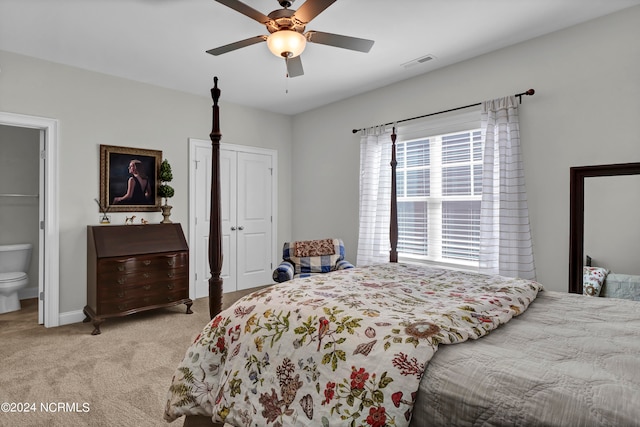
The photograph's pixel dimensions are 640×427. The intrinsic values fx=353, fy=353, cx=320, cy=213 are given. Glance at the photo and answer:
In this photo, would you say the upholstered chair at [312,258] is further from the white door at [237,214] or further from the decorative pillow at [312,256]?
the white door at [237,214]

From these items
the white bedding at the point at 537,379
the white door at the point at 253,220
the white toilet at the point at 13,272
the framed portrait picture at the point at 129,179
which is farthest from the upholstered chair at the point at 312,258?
the white toilet at the point at 13,272

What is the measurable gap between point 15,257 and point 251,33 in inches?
160

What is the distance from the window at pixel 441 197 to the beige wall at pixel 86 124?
8.14ft

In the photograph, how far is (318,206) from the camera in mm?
5164

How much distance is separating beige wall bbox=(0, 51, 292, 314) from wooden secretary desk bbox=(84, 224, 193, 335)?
0.69ft

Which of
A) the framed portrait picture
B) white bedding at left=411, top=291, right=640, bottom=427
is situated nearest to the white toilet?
→ the framed portrait picture

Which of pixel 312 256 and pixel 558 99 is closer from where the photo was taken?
pixel 558 99

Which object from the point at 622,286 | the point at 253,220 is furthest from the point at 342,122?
the point at 622,286

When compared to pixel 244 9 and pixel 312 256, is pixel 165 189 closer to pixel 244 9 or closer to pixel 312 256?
pixel 312 256

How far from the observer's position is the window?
3551mm

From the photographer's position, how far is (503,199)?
3158mm

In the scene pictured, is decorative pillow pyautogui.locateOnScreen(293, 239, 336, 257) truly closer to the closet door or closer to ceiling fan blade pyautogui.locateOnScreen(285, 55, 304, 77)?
the closet door

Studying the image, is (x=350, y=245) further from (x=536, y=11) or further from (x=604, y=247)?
(x=536, y=11)

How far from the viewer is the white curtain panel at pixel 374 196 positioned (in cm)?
417
